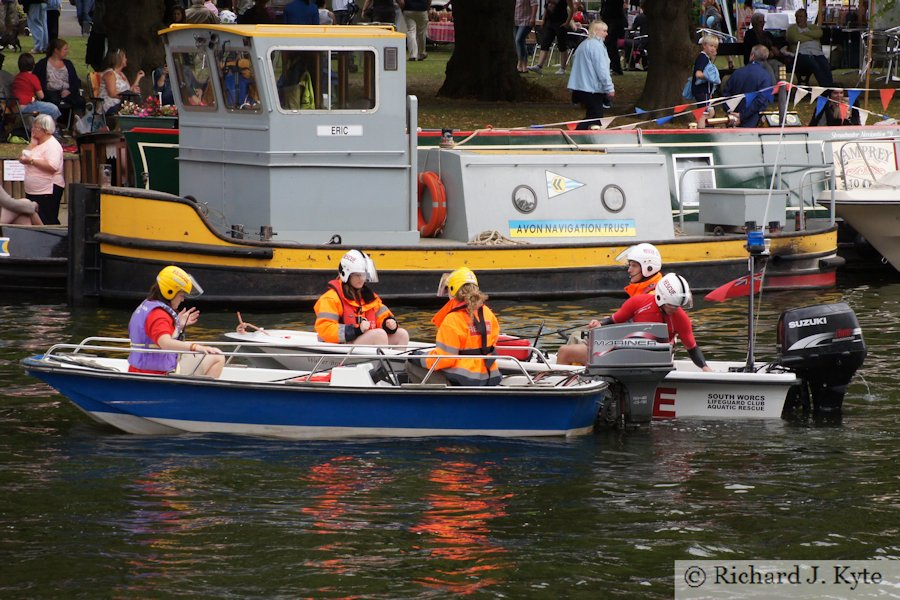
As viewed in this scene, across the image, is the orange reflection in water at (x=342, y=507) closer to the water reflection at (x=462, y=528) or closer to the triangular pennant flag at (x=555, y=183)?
the water reflection at (x=462, y=528)

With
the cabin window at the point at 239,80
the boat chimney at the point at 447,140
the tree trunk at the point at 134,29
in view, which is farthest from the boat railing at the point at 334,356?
the tree trunk at the point at 134,29

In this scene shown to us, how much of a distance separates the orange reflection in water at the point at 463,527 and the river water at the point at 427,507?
0.7 inches

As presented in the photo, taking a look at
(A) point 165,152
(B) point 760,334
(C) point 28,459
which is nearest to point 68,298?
(A) point 165,152

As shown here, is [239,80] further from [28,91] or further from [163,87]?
[28,91]

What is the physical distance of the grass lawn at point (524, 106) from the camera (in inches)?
990

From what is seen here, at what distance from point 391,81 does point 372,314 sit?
457 cm

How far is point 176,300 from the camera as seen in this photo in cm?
1094

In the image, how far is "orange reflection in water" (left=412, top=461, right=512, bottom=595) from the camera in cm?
839

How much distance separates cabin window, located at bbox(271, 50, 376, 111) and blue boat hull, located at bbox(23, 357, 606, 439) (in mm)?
5852

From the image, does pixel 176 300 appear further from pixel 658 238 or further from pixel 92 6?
pixel 92 6

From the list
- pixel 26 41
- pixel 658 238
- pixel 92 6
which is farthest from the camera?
pixel 26 41

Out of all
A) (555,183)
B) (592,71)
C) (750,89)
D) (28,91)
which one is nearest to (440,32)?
(28,91)

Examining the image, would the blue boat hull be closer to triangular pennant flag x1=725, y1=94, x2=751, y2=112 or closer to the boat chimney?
the boat chimney

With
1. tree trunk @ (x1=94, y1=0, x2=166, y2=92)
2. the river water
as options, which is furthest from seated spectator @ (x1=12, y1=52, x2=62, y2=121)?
the river water
